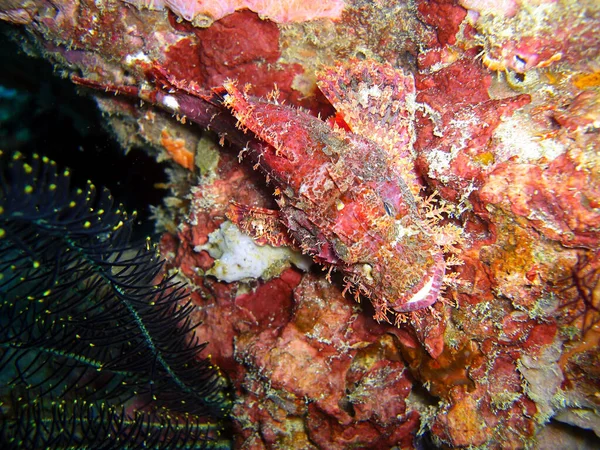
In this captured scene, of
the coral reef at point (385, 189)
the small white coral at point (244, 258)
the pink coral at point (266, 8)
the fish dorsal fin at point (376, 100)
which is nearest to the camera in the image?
the coral reef at point (385, 189)

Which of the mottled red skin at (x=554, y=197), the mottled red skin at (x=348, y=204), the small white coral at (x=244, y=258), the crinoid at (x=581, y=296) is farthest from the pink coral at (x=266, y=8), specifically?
the crinoid at (x=581, y=296)

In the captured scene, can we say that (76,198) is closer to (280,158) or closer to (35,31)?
(280,158)

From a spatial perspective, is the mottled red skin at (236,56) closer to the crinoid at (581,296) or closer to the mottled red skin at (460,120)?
the mottled red skin at (460,120)

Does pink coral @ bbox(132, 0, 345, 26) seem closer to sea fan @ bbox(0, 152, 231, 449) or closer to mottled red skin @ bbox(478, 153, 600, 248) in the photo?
sea fan @ bbox(0, 152, 231, 449)

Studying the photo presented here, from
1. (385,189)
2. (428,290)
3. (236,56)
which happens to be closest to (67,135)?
(236,56)

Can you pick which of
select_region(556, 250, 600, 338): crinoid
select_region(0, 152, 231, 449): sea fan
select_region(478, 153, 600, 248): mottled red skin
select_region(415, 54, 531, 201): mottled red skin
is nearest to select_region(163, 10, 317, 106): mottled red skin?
select_region(415, 54, 531, 201): mottled red skin

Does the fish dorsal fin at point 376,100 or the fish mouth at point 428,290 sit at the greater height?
the fish dorsal fin at point 376,100

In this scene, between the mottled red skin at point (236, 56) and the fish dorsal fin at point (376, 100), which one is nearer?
the fish dorsal fin at point (376, 100)
